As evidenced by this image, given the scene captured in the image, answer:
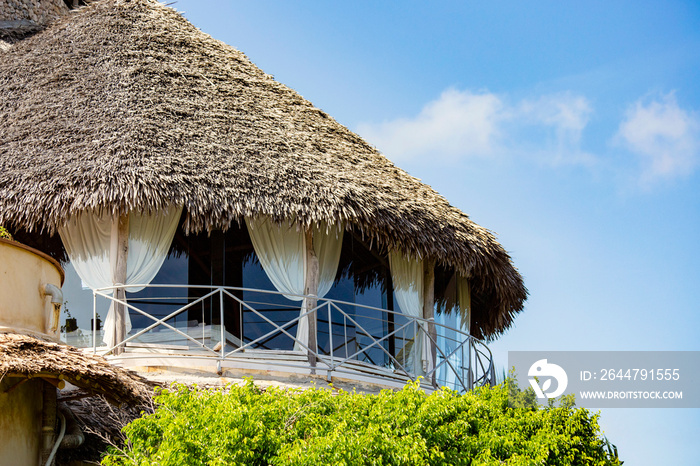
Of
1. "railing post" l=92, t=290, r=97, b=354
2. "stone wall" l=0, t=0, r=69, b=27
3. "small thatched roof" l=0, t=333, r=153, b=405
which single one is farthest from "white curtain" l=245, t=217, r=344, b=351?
"stone wall" l=0, t=0, r=69, b=27

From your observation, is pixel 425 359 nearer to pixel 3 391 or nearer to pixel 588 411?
pixel 588 411

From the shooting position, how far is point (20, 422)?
7.86 m

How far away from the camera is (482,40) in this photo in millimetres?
11914

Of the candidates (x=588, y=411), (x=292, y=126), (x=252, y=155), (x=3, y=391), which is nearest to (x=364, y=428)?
(x=588, y=411)

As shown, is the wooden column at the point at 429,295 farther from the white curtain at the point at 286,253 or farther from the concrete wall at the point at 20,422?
the concrete wall at the point at 20,422

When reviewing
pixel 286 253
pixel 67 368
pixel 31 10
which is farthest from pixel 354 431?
pixel 31 10

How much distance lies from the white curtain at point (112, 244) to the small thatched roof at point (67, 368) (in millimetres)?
2160

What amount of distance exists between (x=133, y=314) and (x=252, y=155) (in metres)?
2.37

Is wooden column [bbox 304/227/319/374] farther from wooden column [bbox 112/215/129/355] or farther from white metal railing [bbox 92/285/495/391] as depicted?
wooden column [bbox 112/215/129/355]

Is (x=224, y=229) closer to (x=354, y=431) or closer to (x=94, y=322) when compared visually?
(x=94, y=322)

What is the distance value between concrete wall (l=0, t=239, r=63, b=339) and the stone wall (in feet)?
29.8

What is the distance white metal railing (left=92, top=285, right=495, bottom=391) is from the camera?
1001 cm

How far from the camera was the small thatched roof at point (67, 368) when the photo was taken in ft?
23.1

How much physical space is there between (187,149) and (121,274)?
1.65 metres
